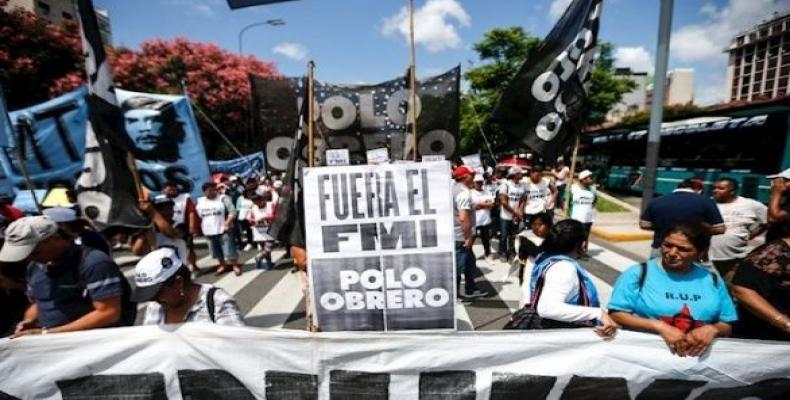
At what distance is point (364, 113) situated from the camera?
267 inches

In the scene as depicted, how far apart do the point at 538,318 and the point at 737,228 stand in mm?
3405

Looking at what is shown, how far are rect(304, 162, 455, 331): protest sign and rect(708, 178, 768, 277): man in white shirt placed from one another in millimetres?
3377

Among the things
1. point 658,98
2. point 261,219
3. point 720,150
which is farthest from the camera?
point 720,150

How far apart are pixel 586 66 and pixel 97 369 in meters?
4.79

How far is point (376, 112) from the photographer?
6754 mm

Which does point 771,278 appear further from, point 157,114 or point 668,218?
point 157,114

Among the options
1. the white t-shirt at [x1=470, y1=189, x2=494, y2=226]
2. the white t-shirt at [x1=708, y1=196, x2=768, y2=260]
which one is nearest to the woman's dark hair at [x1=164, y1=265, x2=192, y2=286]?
the white t-shirt at [x1=708, y1=196, x2=768, y2=260]

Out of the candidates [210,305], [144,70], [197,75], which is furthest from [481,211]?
[144,70]

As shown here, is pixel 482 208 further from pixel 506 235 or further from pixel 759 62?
pixel 759 62

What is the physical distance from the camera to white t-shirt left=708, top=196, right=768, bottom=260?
4.69m

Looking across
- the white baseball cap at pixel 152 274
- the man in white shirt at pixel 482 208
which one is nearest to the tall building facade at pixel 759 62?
the man in white shirt at pixel 482 208

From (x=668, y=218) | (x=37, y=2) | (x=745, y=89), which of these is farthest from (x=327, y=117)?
(x=745, y=89)

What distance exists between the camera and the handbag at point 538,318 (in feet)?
8.66

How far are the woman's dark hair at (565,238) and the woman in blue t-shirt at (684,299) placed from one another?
399 millimetres
